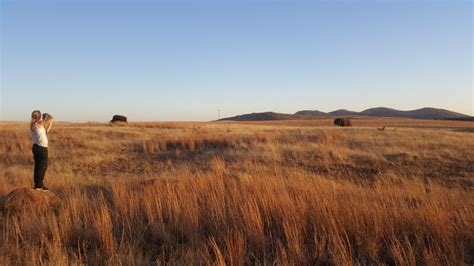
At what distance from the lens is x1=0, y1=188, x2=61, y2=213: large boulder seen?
18.0 feet

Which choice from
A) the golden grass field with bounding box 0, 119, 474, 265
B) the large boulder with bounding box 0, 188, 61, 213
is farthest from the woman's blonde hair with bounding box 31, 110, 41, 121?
the large boulder with bounding box 0, 188, 61, 213

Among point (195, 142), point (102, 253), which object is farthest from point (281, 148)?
point (102, 253)

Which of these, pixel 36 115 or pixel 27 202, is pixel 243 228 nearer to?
pixel 27 202

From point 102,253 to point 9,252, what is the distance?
3.29 ft

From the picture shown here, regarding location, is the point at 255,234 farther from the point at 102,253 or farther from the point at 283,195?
the point at 102,253

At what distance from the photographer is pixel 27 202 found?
5.57 m

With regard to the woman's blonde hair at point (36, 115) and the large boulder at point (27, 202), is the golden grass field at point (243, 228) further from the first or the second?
the woman's blonde hair at point (36, 115)

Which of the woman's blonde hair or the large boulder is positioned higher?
the woman's blonde hair

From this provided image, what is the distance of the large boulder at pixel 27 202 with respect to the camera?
18.0 feet

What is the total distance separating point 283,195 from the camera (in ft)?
17.6

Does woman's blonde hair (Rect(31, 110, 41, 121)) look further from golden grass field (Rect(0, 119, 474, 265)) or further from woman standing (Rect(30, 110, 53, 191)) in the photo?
golden grass field (Rect(0, 119, 474, 265))

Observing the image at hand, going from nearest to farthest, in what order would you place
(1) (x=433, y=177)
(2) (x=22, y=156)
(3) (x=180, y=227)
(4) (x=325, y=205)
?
1. (3) (x=180, y=227)
2. (4) (x=325, y=205)
3. (1) (x=433, y=177)
4. (2) (x=22, y=156)

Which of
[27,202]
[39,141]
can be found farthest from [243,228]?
[39,141]

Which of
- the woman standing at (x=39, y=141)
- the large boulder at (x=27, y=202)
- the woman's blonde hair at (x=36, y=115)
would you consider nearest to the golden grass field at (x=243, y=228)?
the large boulder at (x=27, y=202)
